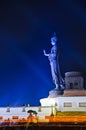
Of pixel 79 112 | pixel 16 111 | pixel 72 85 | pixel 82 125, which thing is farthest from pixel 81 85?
pixel 82 125

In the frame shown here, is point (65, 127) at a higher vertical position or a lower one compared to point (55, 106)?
lower

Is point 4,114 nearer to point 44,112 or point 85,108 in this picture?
point 44,112

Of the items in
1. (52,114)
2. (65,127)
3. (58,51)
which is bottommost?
(65,127)

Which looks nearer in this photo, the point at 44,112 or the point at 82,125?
the point at 82,125

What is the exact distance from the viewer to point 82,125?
16.7 m

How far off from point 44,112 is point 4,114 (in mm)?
2866

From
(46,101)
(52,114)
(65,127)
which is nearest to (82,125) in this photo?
(65,127)

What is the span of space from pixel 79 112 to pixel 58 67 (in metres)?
4.08

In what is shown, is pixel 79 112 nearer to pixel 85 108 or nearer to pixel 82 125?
pixel 85 108

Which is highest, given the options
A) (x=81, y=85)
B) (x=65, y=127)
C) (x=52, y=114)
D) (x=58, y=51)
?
(x=58, y=51)

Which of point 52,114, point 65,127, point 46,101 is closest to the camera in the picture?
point 65,127

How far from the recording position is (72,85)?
28.0 metres

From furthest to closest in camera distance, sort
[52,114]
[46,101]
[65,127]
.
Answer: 1. [46,101]
2. [52,114]
3. [65,127]

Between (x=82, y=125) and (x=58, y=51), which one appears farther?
(x=58, y=51)
